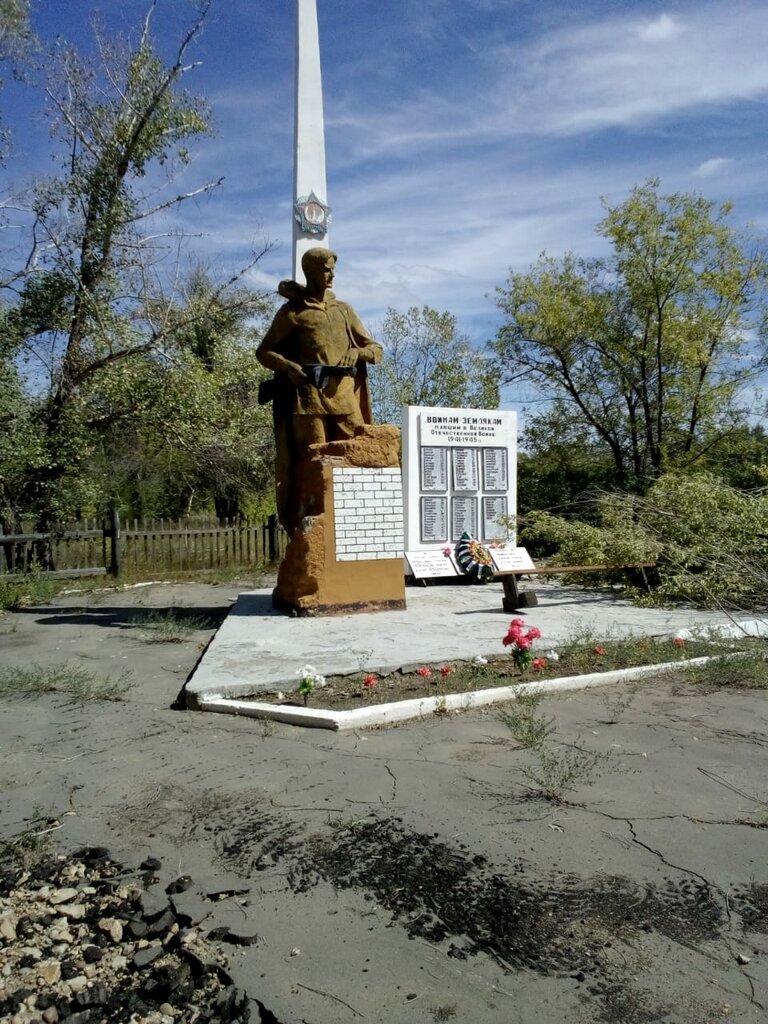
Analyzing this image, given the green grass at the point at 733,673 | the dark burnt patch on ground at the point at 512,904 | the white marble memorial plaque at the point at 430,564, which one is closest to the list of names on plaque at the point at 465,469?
the white marble memorial plaque at the point at 430,564

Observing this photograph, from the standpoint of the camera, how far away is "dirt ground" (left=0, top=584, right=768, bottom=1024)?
7.20ft

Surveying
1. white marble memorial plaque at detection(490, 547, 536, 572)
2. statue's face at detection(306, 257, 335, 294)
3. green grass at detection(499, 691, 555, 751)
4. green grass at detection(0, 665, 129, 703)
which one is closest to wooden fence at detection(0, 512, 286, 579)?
statue's face at detection(306, 257, 335, 294)

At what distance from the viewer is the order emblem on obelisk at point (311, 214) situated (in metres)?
13.9

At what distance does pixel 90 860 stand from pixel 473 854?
1448mm

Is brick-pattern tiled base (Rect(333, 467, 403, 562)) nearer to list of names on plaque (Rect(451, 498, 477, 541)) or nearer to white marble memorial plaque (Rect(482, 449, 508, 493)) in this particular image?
list of names on plaque (Rect(451, 498, 477, 541))

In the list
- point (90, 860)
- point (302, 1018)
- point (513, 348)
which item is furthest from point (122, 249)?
point (302, 1018)

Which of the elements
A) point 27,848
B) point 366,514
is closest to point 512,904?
point 27,848

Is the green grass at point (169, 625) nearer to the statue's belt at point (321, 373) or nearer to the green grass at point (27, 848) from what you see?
the statue's belt at point (321, 373)

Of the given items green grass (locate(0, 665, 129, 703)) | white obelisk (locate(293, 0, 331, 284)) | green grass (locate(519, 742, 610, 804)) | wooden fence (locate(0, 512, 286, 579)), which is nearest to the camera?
green grass (locate(519, 742, 610, 804))

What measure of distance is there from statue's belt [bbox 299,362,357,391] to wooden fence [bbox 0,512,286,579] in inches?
293

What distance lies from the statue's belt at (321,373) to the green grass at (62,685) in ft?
13.1

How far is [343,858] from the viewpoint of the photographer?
2.98 meters

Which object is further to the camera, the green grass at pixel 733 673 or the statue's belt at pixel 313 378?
the statue's belt at pixel 313 378

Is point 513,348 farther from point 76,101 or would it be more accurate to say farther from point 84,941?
point 84,941
